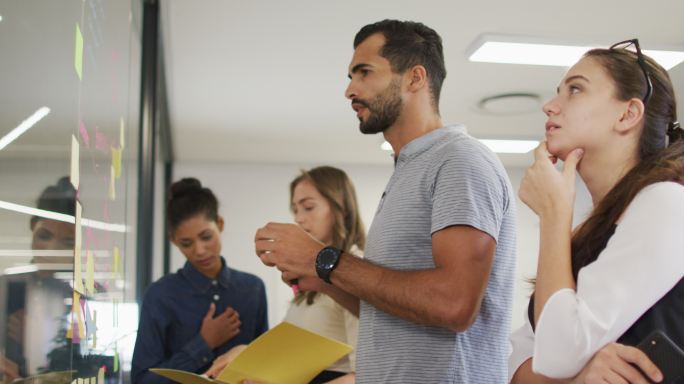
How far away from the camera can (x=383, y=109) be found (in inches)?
64.4

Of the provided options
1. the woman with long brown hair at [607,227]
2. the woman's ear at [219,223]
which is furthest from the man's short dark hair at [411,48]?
the woman's ear at [219,223]

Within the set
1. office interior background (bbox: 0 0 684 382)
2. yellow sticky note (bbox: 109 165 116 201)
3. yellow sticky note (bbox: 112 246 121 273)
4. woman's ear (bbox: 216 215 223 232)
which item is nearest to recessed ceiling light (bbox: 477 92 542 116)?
office interior background (bbox: 0 0 684 382)

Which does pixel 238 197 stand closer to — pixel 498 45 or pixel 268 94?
pixel 268 94

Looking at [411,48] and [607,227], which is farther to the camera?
[411,48]

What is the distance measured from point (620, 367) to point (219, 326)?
154cm

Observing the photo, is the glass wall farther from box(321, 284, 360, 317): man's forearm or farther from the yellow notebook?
box(321, 284, 360, 317): man's forearm

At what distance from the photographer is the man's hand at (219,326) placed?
7.52 feet

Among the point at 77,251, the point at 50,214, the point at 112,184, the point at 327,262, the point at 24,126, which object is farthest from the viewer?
the point at 112,184

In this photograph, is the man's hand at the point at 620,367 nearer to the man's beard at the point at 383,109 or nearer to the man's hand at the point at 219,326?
the man's beard at the point at 383,109

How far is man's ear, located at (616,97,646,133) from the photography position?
122 cm

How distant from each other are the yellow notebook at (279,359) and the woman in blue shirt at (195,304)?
721 millimetres

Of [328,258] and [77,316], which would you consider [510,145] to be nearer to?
[328,258]

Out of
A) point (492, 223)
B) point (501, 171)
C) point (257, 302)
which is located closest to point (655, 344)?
point (492, 223)

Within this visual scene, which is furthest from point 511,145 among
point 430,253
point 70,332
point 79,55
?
point 70,332
